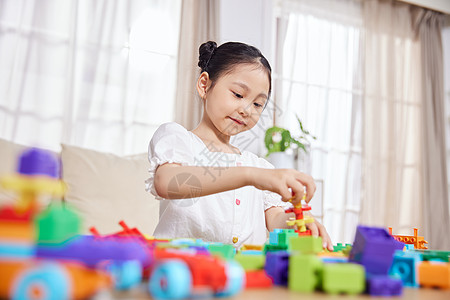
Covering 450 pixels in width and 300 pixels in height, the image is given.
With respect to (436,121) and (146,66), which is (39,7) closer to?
(146,66)

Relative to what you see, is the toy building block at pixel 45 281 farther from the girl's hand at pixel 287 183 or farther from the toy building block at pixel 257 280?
the girl's hand at pixel 287 183

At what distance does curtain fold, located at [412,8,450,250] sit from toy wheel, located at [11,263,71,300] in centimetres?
388

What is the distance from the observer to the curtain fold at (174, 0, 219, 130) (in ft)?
9.31

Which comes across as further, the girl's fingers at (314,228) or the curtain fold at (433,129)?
the curtain fold at (433,129)

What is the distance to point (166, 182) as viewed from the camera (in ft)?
3.16

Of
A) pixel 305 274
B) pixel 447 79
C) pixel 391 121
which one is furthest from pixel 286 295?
pixel 447 79

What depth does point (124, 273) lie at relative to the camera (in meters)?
0.32

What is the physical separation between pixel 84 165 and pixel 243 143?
1214mm

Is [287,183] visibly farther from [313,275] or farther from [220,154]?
[220,154]

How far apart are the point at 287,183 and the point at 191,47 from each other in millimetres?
2415

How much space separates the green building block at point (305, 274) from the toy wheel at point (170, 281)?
0.12 m

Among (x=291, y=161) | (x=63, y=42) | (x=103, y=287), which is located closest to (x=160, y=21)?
(x=63, y=42)

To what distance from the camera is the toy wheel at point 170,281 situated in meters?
0.30

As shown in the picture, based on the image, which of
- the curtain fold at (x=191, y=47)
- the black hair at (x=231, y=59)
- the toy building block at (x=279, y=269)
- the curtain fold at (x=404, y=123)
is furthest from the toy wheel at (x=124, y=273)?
the curtain fold at (x=404, y=123)
